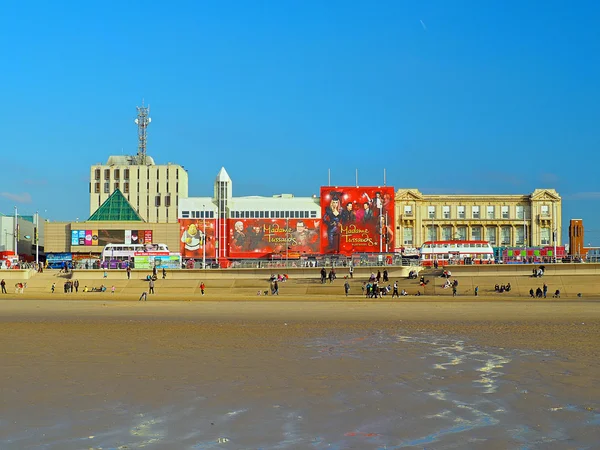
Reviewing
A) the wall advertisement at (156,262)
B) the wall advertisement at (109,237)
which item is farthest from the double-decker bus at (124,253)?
the wall advertisement at (109,237)

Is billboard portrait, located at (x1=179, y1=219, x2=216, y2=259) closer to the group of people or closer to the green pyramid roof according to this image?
the green pyramid roof

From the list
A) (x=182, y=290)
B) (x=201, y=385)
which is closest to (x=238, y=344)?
(x=201, y=385)

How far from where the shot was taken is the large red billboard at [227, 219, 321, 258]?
115 meters

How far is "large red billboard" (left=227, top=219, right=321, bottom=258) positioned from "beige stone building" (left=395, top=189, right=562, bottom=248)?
20.2 m

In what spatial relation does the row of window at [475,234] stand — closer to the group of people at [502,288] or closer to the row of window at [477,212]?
the row of window at [477,212]

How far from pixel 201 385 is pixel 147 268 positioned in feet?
220

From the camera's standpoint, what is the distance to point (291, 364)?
18875mm

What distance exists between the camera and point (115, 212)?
4628 inches

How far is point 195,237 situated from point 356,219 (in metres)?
24.1

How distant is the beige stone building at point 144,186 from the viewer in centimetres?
13712

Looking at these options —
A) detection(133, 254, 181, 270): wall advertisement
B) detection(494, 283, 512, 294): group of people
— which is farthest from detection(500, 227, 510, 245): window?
detection(133, 254, 181, 270): wall advertisement

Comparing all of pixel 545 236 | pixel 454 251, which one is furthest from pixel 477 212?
pixel 454 251

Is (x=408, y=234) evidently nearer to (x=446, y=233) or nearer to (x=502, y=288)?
(x=446, y=233)

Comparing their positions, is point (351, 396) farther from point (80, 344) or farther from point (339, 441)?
point (80, 344)
